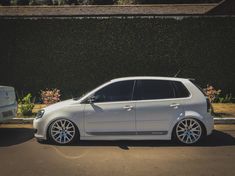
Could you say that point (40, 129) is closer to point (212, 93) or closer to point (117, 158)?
point (117, 158)

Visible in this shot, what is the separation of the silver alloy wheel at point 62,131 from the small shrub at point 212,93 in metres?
6.64

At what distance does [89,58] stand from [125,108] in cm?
754

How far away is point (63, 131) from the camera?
28.7 feet

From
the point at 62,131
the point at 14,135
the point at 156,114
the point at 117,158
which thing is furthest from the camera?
the point at 14,135

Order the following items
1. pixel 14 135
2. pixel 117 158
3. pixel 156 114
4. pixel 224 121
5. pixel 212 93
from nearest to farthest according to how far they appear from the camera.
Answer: pixel 117 158
pixel 156 114
pixel 14 135
pixel 224 121
pixel 212 93

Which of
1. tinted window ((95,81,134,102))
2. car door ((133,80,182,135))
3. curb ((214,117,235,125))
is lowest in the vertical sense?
curb ((214,117,235,125))

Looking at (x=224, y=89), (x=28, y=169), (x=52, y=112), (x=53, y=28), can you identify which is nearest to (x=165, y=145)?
(x=52, y=112)

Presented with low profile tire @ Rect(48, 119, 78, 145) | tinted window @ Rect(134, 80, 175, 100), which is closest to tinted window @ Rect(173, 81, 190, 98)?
tinted window @ Rect(134, 80, 175, 100)

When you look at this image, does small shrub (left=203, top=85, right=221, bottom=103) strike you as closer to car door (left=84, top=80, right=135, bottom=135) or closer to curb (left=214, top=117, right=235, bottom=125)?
curb (left=214, top=117, right=235, bottom=125)

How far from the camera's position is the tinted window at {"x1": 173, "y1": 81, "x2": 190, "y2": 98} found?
8.84 metres

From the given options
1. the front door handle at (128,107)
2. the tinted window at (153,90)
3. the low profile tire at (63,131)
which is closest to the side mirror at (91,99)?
the low profile tire at (63,131)

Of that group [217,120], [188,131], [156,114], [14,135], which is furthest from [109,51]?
[188,131]

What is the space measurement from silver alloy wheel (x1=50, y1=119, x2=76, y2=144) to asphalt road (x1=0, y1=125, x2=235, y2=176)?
204 millimetres

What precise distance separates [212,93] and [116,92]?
20.3ft
